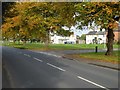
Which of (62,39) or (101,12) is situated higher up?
(101,12)

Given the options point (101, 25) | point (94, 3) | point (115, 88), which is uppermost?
point (94, 3)

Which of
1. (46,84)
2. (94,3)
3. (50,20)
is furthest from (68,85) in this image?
(50,20)

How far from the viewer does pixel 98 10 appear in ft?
102

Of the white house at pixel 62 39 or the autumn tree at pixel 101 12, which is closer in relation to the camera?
the autumn tree at pixel 101 12

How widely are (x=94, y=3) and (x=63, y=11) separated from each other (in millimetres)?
7252

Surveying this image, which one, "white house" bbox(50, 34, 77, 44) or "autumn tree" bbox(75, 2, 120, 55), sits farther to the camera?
"white house" bbox(50, 34, 77, 44)

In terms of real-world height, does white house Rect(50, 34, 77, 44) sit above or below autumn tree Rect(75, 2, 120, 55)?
below

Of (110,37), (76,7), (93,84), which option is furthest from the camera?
(110,37)

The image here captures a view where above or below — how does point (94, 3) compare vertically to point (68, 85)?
above

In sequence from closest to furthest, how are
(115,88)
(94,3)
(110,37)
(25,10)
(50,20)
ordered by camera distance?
(115,88)
(94,3)
(110,37)
(25,10)
(50,20)

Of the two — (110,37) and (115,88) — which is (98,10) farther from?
(115,88)

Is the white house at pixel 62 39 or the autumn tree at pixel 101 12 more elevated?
the autumn tree at pixel 101 12

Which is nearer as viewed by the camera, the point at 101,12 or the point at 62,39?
the point at 101,12

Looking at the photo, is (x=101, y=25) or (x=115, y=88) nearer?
(x=115, y=88)
